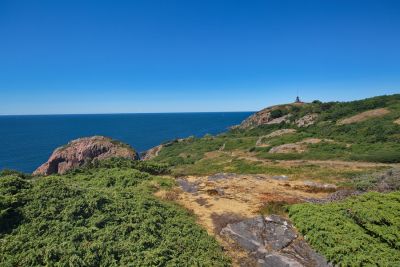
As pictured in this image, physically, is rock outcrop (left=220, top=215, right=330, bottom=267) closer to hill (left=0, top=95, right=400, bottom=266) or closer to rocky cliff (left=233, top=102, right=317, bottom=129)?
hill (left=0, top=95, right=400, bottom=266)

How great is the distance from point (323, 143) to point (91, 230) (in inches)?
1515

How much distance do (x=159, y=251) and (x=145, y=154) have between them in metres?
65.3

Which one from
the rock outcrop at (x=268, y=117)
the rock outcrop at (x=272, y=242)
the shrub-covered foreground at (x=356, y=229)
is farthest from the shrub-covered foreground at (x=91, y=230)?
the rock outcrop at (x=268, y=117)

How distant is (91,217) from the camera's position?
41.2ft

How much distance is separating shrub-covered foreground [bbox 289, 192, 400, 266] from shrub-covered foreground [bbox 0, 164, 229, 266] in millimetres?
4295

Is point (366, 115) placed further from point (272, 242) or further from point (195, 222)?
point (195, 222)

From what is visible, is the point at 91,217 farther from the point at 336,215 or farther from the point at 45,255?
the point at 336,215

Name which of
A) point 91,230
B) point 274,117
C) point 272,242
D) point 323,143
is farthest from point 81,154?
point 274,117

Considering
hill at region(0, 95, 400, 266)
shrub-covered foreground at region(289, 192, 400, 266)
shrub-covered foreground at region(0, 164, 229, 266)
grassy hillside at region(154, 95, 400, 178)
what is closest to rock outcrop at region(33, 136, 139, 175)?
grassy hillside at region(154, 95, 400, 178)

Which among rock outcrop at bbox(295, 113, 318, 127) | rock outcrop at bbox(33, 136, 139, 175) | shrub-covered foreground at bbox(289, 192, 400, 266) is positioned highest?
rock outcrop at bbox(295, 113, 318, 127)

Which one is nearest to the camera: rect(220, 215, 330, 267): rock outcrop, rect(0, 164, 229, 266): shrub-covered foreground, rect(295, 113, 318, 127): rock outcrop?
rect(0, 164, 229, 266): shrub-covered foreground

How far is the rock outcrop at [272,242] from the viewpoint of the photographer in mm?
11477

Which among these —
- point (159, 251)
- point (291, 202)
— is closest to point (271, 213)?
point (291, 202)

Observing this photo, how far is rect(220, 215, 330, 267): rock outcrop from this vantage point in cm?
1148
